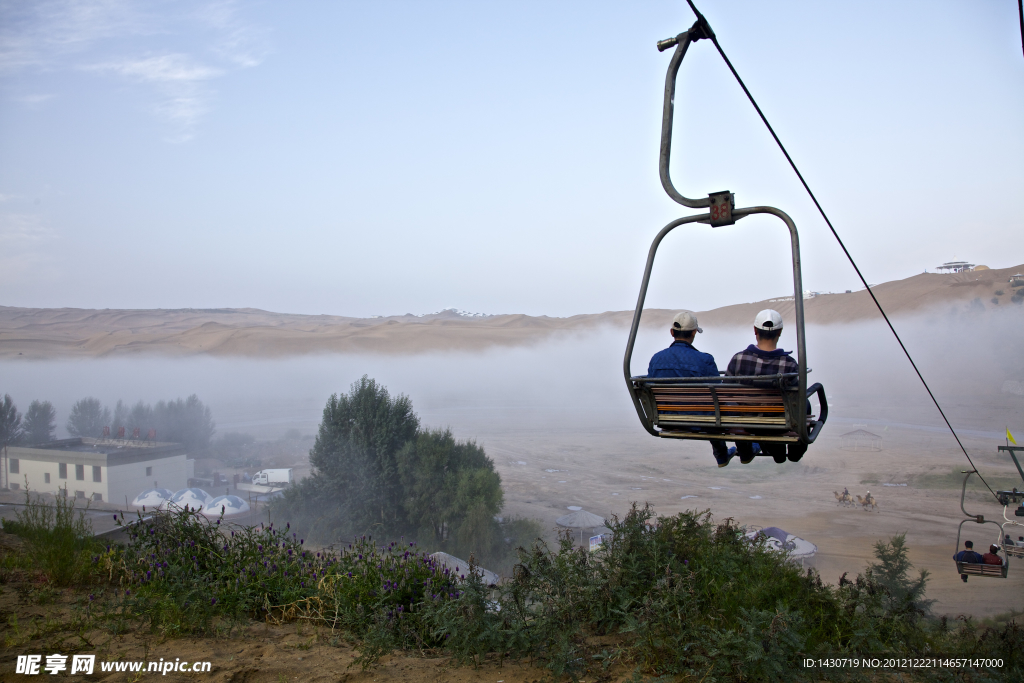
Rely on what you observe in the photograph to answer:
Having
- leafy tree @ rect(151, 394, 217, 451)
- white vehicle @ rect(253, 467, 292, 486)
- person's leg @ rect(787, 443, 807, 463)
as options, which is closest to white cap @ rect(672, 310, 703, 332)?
person's leg @ rect(787, 443, 807, 463)

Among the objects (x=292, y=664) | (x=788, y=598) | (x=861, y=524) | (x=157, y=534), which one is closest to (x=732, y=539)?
(x=788, y=598)

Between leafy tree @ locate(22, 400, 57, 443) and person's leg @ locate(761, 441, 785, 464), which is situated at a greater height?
person's leg @ locate(761, 441, 785, 464)

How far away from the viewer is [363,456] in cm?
5344

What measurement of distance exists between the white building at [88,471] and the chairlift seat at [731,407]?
204 ft

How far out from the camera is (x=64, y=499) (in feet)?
28.5

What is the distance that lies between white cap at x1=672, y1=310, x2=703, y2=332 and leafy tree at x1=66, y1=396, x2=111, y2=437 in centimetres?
10184

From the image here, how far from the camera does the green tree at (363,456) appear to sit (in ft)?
171

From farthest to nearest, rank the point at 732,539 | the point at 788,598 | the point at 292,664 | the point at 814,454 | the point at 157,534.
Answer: the point at 814,454, the point at 732,539, the point at 788,598, the point at 157,534, the point at 292,664

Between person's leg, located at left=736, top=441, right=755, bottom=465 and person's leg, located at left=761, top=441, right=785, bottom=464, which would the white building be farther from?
person's leg, located at left=761, top=441, right=785, bottom=464

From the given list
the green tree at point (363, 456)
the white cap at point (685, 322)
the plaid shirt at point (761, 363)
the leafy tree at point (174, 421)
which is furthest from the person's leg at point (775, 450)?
the leafy tree at point (174, 421)

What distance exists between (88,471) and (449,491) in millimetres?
35911

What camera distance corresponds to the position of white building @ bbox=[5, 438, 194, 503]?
55250 mm

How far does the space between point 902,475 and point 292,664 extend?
102m

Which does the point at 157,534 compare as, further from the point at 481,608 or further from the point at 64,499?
the point at 481,608
